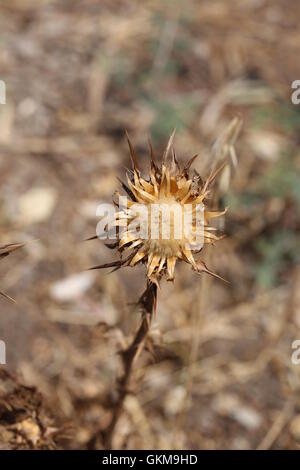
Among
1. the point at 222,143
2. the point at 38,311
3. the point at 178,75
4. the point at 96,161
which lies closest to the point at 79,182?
the point at 96,161

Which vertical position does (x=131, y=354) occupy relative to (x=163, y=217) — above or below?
below

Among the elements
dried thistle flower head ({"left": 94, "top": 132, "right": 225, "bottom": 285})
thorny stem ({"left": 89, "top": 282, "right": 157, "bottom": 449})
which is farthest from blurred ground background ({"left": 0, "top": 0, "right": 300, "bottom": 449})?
dried thistle flower head ({"left": 94, "top": 132, "right": 225, "bottom": 285})

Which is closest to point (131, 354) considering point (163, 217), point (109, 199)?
point (163, 217)

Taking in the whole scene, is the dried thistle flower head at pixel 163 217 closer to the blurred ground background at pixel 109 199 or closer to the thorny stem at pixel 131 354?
the thorny stem at pixel 131 354

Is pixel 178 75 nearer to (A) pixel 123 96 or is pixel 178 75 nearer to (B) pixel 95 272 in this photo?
(A) pixel 123 96

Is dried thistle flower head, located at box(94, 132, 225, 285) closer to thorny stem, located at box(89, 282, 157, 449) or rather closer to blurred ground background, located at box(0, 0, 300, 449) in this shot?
thorny stem, located at box(89, 282, 157, 449)

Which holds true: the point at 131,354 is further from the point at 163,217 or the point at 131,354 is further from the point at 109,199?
the point at 109,199
